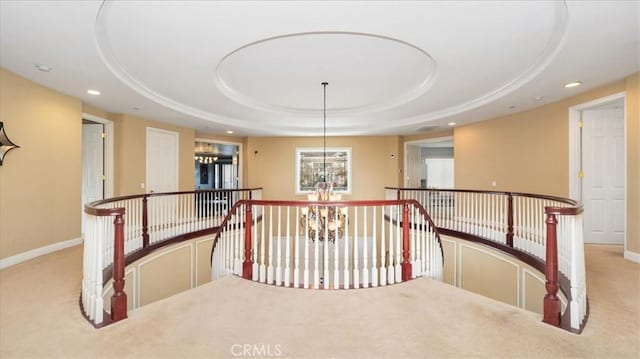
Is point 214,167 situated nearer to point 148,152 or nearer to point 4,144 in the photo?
point 148,152

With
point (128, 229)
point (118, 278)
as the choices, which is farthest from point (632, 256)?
point (128, 229)

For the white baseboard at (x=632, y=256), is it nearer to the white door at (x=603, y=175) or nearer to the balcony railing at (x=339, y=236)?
the white door at (x=603, y=175)

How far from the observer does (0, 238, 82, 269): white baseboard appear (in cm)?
372

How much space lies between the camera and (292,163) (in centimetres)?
931

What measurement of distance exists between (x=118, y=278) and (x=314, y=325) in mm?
1710

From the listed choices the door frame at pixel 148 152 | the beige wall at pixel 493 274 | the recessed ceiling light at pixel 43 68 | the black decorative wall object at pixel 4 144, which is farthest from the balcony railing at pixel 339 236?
the recessed ceiling light at pixel 43 68

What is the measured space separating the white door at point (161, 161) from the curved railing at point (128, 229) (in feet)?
2.01

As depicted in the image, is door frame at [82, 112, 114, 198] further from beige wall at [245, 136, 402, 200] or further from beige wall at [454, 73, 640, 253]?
beige wall at [454, 73, 640, 253]

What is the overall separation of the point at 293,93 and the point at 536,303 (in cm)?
510

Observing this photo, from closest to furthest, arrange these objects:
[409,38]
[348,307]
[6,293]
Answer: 1. [348,307]
2. [6,293]
3. [409,38]

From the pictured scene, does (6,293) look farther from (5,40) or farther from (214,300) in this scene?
(5,40)

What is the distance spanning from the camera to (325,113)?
6.75m

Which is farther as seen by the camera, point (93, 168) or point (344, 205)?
point (93, 168)

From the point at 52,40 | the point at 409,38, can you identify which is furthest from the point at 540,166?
the point at 52,40
